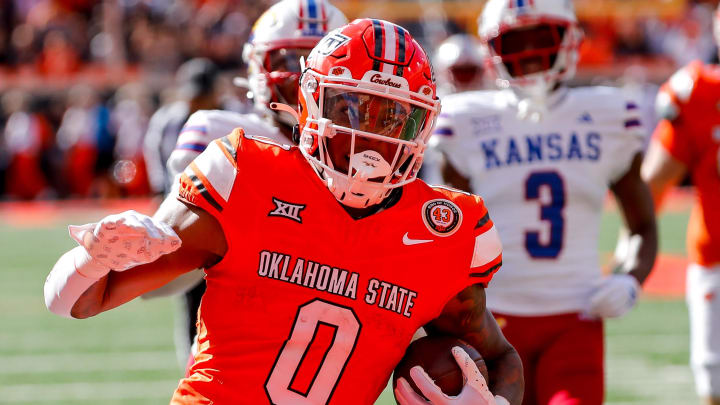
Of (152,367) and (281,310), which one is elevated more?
(281,310)

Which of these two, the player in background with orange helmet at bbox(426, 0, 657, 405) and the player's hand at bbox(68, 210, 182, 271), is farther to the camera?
the player in background with orange helmet at bbox(426, 0, 657, 405)

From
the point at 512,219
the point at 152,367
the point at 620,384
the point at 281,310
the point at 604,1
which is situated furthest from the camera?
the point at 604,1

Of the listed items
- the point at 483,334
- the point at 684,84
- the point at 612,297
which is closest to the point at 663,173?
the point at 684,84

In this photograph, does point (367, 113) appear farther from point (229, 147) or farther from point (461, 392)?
point (461, 392)

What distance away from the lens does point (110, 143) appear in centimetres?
1622

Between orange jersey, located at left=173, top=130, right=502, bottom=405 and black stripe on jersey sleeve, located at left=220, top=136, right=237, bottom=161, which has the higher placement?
black stripe on jersey sleeve, located at left=220, top=136, right=237, bottom=161

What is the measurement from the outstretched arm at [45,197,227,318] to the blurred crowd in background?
1235cm

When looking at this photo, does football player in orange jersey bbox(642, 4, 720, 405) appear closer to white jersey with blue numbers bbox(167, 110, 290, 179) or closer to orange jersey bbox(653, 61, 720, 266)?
orange jersey bbox(653, 61, 720, 266)

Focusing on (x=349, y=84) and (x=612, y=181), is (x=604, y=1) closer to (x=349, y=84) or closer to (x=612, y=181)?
(x=612, y=181)

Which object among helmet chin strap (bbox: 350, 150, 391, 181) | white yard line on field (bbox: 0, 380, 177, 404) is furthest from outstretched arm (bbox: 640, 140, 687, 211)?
white yard line on field (bbox: 0, 380, 177, 404)

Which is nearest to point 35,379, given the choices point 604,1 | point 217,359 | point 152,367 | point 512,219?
point 152,367

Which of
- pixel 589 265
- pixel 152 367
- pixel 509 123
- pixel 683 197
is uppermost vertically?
pixel 509 123

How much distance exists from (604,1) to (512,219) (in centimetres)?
1553

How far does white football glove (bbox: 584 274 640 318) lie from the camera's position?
3.65 m
